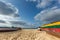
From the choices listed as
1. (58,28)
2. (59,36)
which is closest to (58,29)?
(58,28)

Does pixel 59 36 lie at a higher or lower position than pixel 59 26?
lower

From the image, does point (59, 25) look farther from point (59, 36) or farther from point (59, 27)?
point (59, 36)

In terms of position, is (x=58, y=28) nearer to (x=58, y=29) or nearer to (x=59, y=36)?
(x=58, y=29)

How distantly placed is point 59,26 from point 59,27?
80mm

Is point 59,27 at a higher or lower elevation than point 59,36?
higher

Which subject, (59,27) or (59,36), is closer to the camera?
(59,36)

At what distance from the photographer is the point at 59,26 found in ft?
20.4

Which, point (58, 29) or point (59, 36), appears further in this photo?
point (58, 29)

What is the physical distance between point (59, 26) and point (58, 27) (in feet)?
0.27

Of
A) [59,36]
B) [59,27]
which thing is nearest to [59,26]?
[59,27]

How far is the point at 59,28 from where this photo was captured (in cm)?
610

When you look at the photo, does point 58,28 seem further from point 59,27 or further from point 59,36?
point 59,36

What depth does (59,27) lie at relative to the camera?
6156 millimetres

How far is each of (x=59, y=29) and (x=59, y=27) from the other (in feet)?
0.47
